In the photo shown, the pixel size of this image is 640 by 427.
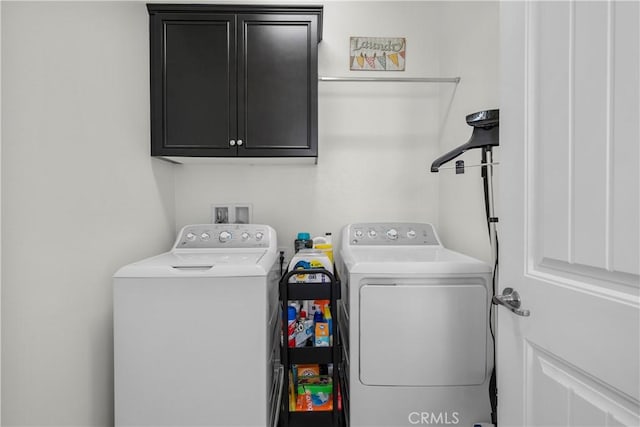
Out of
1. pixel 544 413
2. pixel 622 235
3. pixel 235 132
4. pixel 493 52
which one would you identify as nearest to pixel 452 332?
pixel 544 413

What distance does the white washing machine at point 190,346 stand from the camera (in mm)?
1377

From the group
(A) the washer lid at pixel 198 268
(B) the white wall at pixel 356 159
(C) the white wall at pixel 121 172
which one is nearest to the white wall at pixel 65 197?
(C) the white wall at pixel 121 172

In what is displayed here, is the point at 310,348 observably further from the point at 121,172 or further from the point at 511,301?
the point at 121,172

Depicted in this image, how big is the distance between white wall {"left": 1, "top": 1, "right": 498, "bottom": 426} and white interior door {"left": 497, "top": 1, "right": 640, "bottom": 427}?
82cm

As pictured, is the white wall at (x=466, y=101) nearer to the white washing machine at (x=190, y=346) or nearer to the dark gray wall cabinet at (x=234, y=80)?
the dark gray wall cabinet at (x=234, y=80)

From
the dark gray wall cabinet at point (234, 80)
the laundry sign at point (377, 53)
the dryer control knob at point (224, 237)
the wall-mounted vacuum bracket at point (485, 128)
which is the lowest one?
the dryer control knob at point (224, 237)

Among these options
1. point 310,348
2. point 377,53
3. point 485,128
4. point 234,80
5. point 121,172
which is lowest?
point 310,348

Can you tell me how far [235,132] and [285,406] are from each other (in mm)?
1441

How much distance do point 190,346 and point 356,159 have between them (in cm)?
155

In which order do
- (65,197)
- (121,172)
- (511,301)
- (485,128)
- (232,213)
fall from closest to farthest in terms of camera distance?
(511,301)
(485,128)
(65,197)
(121,172)
(232,213)

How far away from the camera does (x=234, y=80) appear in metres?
1.91

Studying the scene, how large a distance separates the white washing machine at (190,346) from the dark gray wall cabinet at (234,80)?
824 millimetres

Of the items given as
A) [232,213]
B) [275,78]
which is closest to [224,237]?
[232,213]

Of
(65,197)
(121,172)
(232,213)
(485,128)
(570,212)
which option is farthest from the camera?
(232,213)
